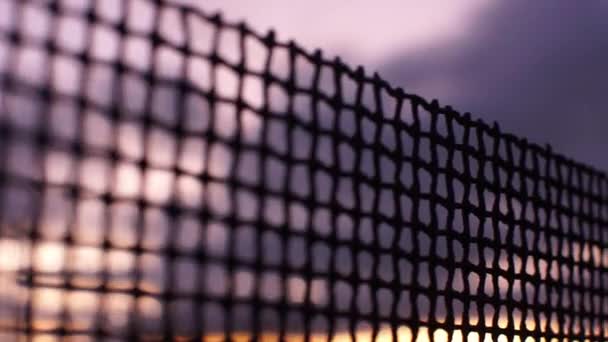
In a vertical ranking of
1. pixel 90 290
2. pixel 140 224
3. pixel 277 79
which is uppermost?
pixel 277 79

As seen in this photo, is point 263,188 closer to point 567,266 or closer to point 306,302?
point 306,302

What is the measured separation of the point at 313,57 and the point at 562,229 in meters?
2.47

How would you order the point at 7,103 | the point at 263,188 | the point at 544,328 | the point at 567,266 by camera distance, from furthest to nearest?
the point at 567,266 < the point at 544,328 < the point at 263,188 < the point at 7,103

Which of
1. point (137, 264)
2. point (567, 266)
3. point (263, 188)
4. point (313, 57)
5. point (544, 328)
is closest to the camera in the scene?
point (137, 264)

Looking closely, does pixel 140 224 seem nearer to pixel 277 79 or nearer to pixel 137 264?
pixel 137 264

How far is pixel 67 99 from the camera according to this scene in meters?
2.95

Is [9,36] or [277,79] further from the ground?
[277,79]

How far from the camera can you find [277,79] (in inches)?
147

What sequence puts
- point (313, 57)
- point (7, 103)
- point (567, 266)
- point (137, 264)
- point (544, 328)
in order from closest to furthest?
point (7, 103), point (137, 264), point (313, 57), point (544, 328), point (567, 266)

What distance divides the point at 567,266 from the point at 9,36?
3.98m

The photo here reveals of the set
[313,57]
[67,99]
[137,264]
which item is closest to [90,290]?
[137,264]

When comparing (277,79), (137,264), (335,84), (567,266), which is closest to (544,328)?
(567,266)

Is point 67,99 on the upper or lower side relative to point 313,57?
lower

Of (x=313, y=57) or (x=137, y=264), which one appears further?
(x=313, y=57)
